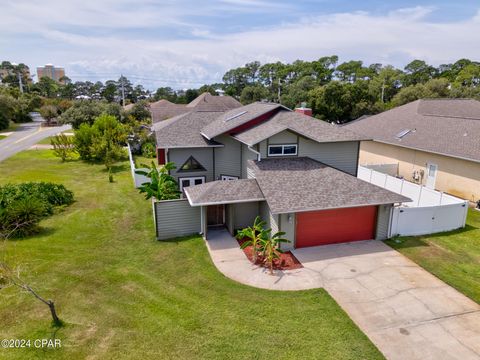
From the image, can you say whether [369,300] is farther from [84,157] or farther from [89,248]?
[84,157]

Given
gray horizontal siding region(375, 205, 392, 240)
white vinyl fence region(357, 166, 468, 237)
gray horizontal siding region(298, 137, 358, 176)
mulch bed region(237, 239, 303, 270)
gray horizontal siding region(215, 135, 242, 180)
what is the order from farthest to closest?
gray horizontal siding region(215, 135, 242, 180), gray horizontal siding region(298, 137, 358, 176), white vinyl fence region(357, 166, 468, 237), gray horizontal siding region(375, 205, 392, 240), mulch bed region(237, 239, 303, 270)

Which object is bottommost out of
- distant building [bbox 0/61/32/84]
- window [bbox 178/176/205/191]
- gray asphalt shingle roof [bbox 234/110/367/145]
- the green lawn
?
the green lawn

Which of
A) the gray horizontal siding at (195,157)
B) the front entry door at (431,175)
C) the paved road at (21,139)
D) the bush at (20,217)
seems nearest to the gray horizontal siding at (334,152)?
the gray horizontal siding at (195,157)

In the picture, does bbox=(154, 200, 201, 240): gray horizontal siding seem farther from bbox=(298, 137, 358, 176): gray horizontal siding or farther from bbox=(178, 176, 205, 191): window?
bbox=(298, 137, 358, 176): gray horizontal siding

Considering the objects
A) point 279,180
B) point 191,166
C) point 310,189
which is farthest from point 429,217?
point 191,166

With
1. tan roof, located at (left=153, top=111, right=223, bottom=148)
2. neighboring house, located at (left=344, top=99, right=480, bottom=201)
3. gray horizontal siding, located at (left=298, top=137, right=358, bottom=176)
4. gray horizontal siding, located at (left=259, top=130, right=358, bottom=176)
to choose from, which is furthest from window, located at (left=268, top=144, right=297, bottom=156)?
neighboring house, located at (left=344, top=99, right=480, bottom=201)

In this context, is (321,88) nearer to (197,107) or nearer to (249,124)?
(197,107)
